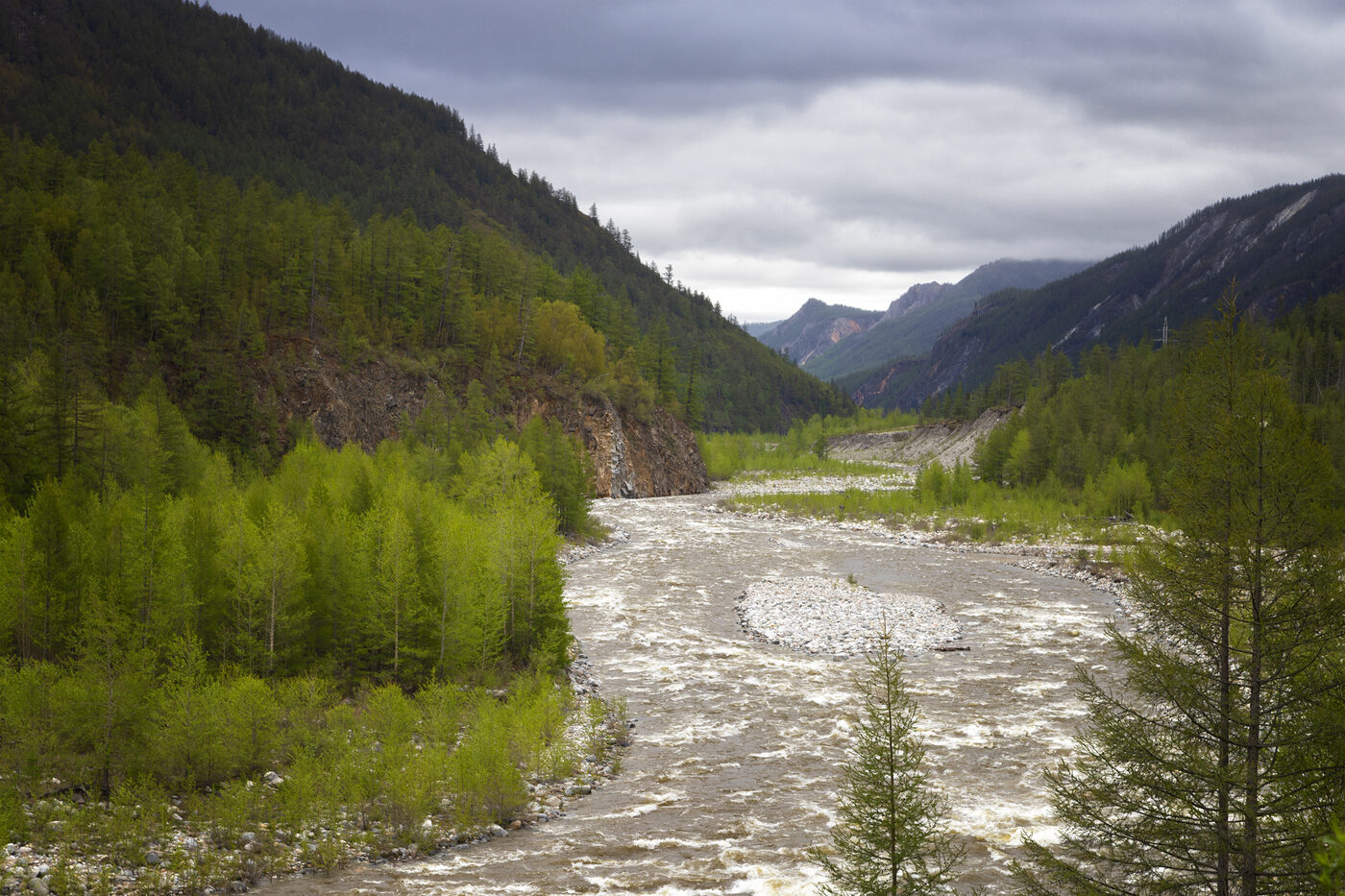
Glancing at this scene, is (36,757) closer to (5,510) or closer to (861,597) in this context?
(5,510)

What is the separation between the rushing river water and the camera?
48.7 feet

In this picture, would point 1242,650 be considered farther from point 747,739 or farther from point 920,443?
point 920,443

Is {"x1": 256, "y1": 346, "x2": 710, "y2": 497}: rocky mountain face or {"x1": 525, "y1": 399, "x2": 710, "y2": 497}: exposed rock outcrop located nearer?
{"x1": 256, "y1": 346, "x2": 710, "y2": 497}: rocky mountain face

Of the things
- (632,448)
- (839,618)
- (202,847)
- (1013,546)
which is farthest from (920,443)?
(202,847)

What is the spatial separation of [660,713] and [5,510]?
20707 mm

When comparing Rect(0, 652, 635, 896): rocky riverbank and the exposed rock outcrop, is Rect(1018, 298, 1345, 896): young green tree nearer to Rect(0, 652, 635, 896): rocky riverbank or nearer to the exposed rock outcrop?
Rect(0, 652, 635, 896): rocky riverbank

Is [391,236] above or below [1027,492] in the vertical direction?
above

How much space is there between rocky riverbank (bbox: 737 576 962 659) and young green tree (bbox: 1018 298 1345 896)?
20.5 meters

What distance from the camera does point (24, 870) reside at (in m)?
12.6

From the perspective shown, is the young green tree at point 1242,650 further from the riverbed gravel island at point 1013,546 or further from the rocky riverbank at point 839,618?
the riverbed gravel island at point 1013,546

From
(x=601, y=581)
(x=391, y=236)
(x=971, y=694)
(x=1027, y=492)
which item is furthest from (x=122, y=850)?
(x=391, y=236)

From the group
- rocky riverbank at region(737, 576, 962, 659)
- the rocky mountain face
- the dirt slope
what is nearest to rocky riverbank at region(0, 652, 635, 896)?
rocky riverbank at region(737, 576, 962, 659)

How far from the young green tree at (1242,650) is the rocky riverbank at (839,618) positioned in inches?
809

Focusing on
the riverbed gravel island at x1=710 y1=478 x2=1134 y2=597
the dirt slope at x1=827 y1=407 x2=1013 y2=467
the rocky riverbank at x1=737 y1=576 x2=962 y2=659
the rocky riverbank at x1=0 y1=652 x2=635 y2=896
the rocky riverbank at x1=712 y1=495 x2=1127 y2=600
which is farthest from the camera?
the dirt slope at x1=827 y1=407 x2=1013 y2=467
